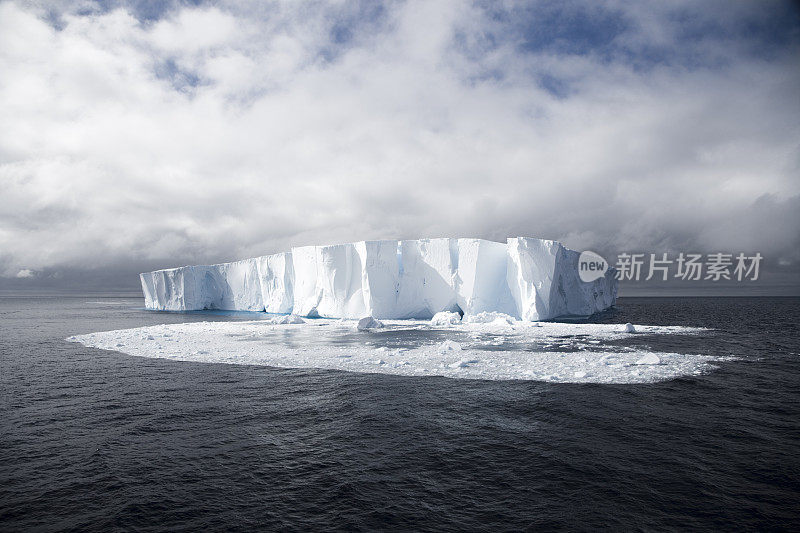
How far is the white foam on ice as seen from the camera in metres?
9.51

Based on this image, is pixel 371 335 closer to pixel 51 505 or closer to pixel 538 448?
pixel 538 448

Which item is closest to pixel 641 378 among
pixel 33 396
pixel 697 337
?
pixel 697 337

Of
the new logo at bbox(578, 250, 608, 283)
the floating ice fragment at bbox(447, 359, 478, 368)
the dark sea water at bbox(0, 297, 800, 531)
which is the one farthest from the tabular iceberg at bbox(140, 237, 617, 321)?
the dark sea water at bbox(0, 297, 800, 531)

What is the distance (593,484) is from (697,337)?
1659 centimetres

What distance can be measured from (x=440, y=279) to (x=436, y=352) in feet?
39.1

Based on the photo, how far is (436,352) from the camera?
12070 millimetres

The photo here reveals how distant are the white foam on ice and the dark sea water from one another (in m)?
1.03

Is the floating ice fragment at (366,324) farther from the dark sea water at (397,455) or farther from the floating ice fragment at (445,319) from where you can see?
the dark sea water at (397,455)

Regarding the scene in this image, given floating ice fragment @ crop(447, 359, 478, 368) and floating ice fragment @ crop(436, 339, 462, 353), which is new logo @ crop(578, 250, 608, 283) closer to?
floating ice fragment @ crop(436, 339, 462, 353)

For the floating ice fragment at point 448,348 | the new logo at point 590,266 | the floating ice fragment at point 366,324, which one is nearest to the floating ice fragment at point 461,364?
the floating ice fragment at point 448,348

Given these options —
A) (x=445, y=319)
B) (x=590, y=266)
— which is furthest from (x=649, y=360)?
(x=590, y=266)

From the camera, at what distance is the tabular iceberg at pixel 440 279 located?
893 inches

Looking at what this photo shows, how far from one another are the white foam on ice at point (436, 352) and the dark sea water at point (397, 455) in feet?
3.39

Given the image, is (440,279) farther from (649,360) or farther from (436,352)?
(649,360)
